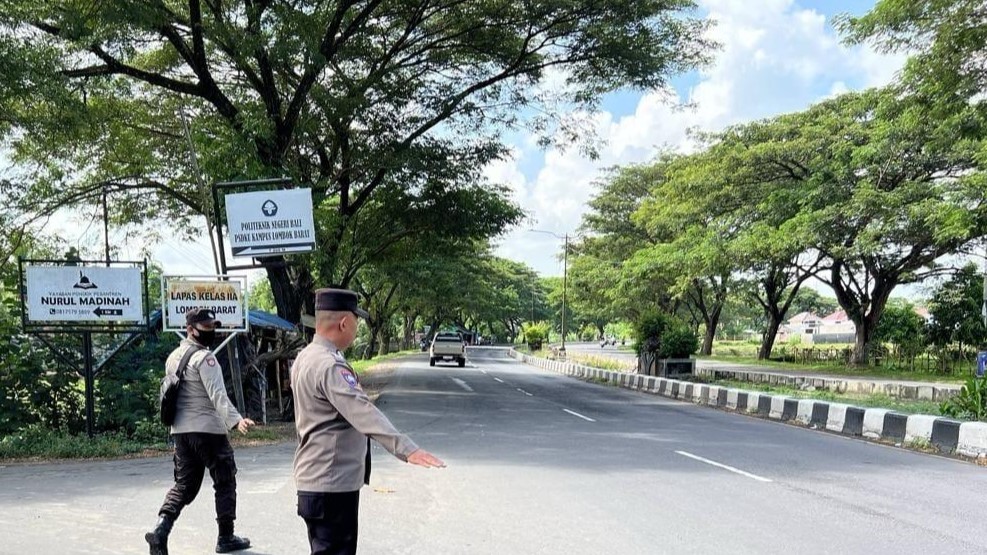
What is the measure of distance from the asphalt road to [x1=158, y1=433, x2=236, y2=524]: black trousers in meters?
0.42

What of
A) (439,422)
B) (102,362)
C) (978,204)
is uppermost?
(978,204)

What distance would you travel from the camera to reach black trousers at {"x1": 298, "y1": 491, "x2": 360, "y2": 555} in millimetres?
3312

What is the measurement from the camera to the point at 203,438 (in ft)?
16.7

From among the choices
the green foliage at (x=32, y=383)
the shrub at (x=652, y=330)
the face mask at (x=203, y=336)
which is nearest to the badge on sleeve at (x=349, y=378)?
the face mask at (x=203, y=336)

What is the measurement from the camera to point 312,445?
3396mm

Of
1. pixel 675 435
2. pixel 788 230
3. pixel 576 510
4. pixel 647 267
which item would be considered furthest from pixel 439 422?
pixel 647 267

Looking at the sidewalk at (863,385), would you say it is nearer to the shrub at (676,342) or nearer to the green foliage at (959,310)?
the shrub at (676,342)

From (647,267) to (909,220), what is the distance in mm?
10618

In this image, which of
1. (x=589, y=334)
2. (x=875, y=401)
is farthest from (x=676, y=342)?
(x=589, y=334)

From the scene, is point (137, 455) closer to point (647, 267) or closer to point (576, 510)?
point (576, 510)

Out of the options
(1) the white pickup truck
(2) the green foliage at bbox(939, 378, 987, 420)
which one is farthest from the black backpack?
(1) the white pickup truck

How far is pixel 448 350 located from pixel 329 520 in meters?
34.7

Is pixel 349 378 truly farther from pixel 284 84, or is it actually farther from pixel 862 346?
pixel 862 346

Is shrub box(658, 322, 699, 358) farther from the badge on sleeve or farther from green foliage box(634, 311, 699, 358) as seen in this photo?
the badge on sleeve
